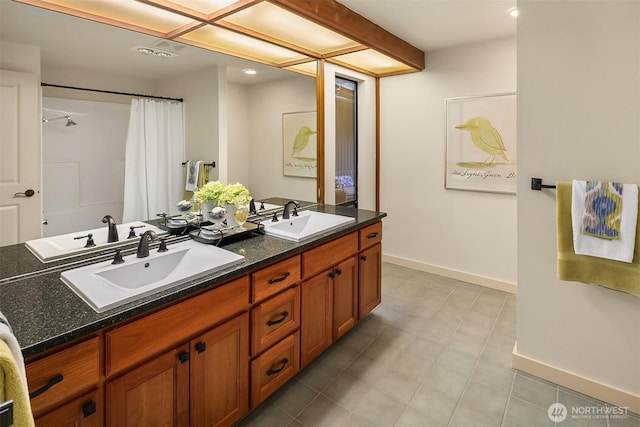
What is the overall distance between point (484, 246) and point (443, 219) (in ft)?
1.57

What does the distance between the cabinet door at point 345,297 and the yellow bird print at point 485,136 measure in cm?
183

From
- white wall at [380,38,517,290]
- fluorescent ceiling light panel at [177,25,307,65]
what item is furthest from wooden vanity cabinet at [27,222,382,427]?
white wall at [380,38,517,290]

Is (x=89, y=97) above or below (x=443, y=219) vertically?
above

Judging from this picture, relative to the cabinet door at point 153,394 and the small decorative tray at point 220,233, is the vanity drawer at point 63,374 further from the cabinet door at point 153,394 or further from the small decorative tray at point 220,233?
the small decorative tray at point 220,233

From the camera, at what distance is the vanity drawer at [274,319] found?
5.41 ft

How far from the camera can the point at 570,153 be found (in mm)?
1843

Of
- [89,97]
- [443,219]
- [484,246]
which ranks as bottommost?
[484,246]

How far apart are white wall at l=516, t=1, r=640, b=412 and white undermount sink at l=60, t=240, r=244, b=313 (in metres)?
1.70

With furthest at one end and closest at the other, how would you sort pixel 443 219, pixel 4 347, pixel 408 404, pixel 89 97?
pixel 443 219, pixel 408 404, pixel 89 97, pixel 4 347

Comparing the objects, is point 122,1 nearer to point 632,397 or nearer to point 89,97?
point 89,97

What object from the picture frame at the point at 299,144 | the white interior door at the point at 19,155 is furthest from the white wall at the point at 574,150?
the white interior door at the point at 19,155

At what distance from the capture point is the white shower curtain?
1.78 m

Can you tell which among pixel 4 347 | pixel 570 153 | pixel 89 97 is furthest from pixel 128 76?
pixel 570 153

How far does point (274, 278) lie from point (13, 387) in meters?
1.13
